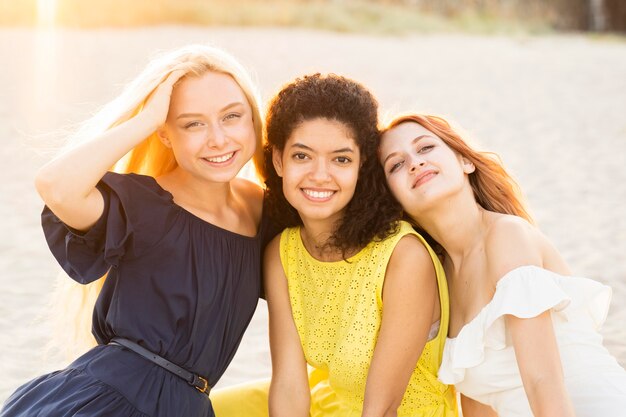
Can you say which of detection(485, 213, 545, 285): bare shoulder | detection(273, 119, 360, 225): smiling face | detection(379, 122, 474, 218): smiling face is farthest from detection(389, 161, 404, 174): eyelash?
detection(485, 213, 545, 285): bare shoulder

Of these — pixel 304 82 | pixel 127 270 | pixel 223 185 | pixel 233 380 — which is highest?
pixel 304 82

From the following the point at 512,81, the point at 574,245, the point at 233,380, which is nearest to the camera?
the point at 233,380

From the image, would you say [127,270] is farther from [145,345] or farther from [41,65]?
[41,65]

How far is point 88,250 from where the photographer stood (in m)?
3.03

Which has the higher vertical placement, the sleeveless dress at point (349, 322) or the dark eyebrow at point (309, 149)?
the dark eyebrow at point (309, 149)

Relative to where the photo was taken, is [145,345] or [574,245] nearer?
Result: [145,345]

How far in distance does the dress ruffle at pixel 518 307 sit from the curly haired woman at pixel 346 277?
0.16m

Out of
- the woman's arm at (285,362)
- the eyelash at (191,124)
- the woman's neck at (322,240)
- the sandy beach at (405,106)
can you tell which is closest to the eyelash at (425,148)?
the sandy beach at (405,106)

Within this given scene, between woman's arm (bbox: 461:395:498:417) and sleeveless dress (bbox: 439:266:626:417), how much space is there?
6.3 inches

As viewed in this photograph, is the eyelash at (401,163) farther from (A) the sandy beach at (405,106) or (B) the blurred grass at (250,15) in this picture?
(B) the blurred grass at (250,15)

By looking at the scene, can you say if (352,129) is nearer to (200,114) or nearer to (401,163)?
(401,163)

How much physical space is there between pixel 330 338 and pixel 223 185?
0.70m

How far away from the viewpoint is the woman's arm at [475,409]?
3.22m

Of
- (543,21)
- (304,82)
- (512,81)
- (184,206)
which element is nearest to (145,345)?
(184,206)
